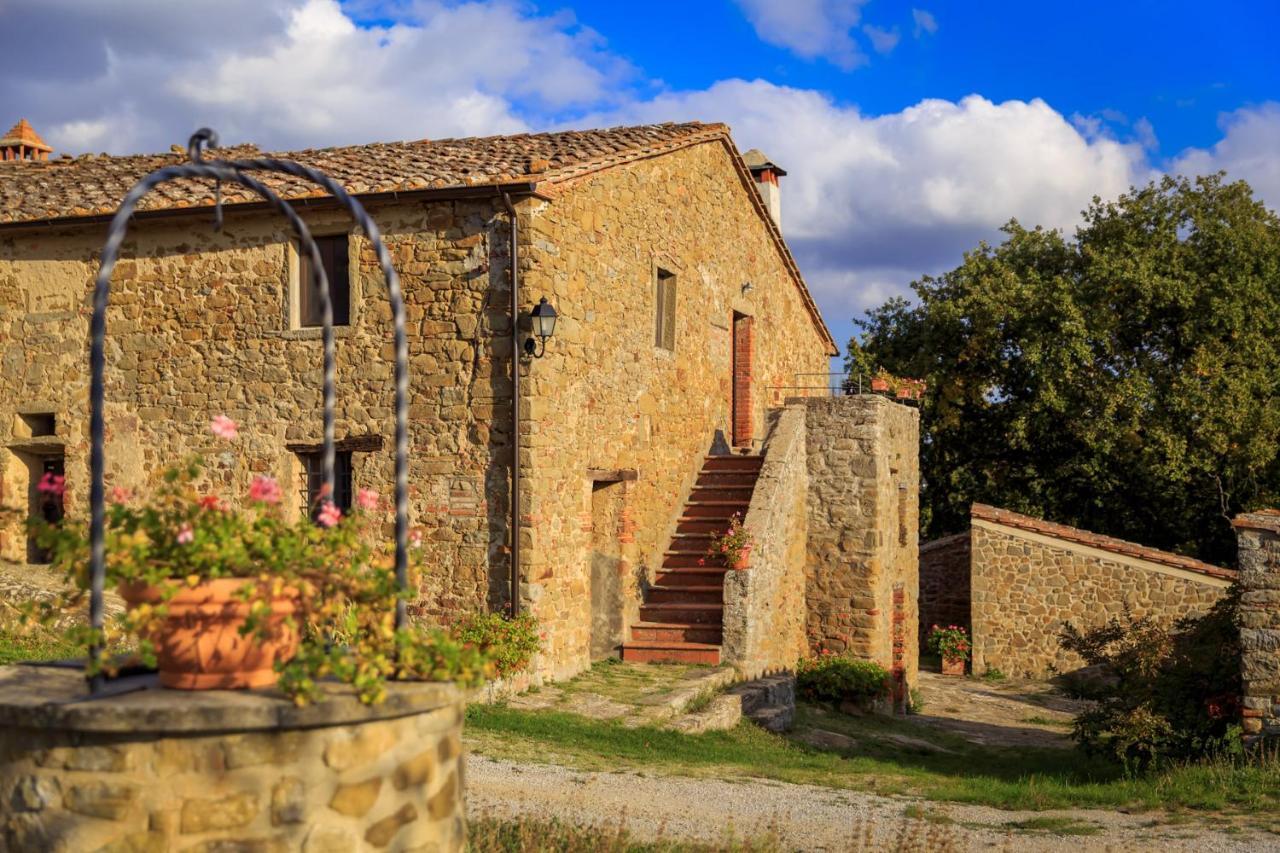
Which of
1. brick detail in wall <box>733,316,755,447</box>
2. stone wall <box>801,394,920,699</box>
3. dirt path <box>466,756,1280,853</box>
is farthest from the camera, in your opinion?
brick detail in wall <box>733,316,755,447</box>

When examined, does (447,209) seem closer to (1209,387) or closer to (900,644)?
(900,644)

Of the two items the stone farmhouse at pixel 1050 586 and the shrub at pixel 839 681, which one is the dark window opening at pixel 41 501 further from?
the stone farmhouse at pixel 1050 586

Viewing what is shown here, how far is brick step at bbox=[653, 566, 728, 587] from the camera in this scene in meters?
14.5

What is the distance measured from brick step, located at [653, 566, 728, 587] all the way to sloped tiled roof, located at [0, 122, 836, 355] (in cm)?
478

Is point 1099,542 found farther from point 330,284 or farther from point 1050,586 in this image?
point 330,284

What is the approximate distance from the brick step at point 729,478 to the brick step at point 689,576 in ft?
5.85

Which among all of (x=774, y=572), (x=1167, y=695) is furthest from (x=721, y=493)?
(x=1167, y=695)

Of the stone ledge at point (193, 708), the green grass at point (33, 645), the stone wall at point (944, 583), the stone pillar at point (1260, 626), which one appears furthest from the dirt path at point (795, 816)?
the stone wall at point (944, 583)

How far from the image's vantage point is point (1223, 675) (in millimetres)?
11188

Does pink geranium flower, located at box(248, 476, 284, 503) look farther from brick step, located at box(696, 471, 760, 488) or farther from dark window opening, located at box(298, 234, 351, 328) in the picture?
brick step, located at box(696, 471, 760, 488)

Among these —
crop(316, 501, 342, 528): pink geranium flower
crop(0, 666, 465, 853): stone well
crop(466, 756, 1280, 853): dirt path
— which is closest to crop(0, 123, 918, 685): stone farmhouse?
crop(466, 756, 1280, 853): dirt path

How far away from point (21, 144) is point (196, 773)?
17.5 m

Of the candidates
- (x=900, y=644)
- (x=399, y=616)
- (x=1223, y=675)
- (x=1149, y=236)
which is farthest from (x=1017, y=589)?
(x=399, y=616)

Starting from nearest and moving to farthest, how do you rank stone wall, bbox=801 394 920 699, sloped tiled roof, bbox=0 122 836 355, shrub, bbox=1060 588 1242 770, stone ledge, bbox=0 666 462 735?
1. stone ledge, bbox=0 666 462 735
2. shrub, bbox=1060 588 1242 770
3. sloped tiled roof, bbox=0 122 836 355
4. stone wall, bbox=801 394 920 699
